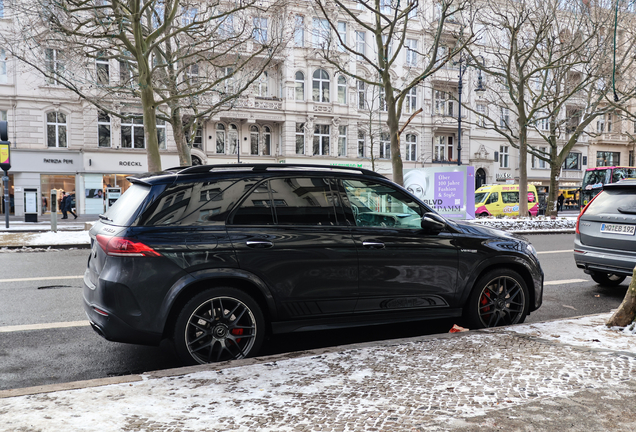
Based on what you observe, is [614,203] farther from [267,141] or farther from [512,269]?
[267,141]

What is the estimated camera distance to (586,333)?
15.0 ft

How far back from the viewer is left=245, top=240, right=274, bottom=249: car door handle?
4.11 m

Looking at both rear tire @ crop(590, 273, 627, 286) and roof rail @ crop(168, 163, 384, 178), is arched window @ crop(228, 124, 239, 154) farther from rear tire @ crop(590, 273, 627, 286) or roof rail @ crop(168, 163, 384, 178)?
roof rail @ crop(168, 163, 384, 178)

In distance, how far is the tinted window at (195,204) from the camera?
4.00 m

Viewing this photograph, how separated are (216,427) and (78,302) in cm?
476

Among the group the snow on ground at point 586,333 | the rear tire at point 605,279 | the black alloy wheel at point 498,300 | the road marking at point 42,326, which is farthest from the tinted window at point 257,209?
the rear tire at point 605,279

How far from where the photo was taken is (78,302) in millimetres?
6648

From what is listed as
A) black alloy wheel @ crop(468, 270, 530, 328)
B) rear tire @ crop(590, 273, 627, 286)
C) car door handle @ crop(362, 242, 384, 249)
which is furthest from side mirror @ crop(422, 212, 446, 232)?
rear tire @ crop(590, 273, 627, 286)

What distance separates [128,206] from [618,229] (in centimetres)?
680

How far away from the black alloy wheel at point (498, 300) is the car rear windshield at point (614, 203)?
10.5ft

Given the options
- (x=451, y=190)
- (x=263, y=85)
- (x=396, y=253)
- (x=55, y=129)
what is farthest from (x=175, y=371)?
(x=263, y=85)

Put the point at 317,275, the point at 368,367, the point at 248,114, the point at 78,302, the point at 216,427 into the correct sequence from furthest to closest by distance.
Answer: the point at 248,114 → the point at 78,302 → the point at 317,275 → the point at 368,367 → the point at 216,427

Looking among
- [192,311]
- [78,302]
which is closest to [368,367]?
[192,311]

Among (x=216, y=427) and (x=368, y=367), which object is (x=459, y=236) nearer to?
(x=368, y=367)
